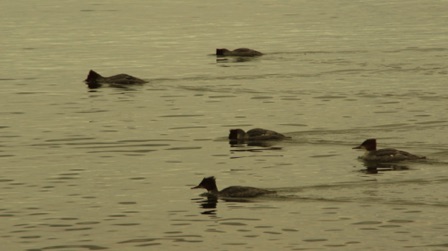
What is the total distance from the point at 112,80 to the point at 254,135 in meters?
19.0

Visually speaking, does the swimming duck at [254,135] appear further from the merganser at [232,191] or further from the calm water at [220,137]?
the merganser at [232,191]

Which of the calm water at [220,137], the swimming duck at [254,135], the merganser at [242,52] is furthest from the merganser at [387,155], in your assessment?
the merganser at [242,52]

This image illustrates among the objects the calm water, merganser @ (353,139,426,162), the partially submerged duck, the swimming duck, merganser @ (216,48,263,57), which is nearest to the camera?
the calm water

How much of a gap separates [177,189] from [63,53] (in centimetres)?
4356

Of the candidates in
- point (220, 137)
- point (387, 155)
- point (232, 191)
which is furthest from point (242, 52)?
point (232, 191)

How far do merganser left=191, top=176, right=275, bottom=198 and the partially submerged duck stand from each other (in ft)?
88.3

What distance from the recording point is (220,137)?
5334 centimetres

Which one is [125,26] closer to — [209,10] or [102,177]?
[209,10]

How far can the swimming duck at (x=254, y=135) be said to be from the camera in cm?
5140

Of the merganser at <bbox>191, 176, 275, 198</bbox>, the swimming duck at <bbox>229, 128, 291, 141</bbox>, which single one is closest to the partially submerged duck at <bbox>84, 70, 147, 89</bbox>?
the swimming duck at <bbox>229, 128, 291, 141</bbox>

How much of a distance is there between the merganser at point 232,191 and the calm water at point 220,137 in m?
0.47

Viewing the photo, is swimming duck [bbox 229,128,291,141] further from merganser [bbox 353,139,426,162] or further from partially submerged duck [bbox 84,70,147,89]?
partially submerged duck [bbox 84,70,147,89]

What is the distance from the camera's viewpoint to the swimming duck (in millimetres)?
51397

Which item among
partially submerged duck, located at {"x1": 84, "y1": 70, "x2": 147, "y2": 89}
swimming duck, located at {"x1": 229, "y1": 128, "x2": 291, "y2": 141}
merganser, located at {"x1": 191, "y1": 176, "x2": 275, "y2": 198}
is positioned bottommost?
merganser, located at {"x1": 191, "y1": 176, "x2": 275, "y2": 198}
